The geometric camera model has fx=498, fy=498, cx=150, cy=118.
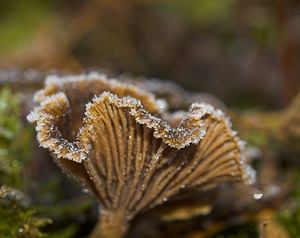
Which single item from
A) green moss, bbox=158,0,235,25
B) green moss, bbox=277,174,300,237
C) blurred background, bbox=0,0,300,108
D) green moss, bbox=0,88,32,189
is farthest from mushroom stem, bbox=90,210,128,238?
green moss, bbox=158,0,235,25

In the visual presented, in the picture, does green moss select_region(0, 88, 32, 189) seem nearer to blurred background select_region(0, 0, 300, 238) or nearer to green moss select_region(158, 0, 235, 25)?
blurred background select_region(0, 0, 300, 238)

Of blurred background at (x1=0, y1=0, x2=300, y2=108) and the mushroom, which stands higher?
blurred background at (x1=0, y1=0, x2=300, y2=108)

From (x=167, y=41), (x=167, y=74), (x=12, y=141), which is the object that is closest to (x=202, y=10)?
(x=167, y=41)

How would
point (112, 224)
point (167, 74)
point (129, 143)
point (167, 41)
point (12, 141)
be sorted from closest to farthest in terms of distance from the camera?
point (129, 143) < point (112, 224) < point (12, 141) < point (167, 74) < point (167, 41)

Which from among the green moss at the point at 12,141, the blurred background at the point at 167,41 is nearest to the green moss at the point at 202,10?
the blurred background at the point at 167,41

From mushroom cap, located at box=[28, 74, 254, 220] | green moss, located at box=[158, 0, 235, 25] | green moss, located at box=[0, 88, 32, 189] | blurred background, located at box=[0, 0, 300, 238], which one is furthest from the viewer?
green moss, located at box=[158, 0, 235, 25]

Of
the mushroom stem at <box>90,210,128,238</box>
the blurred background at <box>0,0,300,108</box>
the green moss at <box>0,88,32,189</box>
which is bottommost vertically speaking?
the mushroom stem at <box>90,210,128,238</box>

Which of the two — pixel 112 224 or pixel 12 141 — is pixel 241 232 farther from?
pixel 12 141

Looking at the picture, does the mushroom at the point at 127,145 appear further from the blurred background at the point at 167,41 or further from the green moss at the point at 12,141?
the blurred background at the point at 167,41

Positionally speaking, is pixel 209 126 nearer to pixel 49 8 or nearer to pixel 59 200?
pixel 59 200
